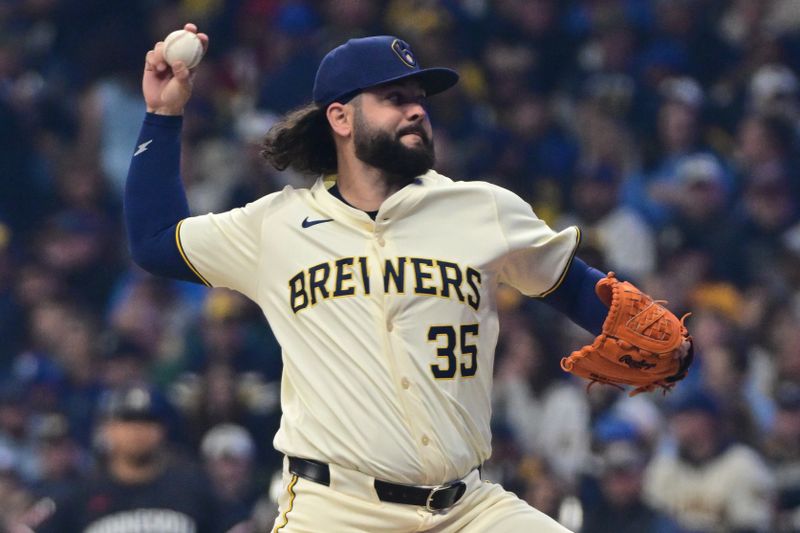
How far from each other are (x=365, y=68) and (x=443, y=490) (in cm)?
113

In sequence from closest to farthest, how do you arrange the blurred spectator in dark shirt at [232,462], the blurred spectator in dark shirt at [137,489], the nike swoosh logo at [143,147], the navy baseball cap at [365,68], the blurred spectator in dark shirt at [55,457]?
the navy baseball cap at [365,68], the nike swoosh logo at [143,147], the blurred spectator in dark shirt at [137,489], the blurred spectator in dark shirt at [232,462], the blurred spectator in dark shirt at [55,457]

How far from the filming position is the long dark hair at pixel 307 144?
4336 mm

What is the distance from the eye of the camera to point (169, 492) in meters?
5.84

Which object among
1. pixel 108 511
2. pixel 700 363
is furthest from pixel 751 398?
pixel 108 511

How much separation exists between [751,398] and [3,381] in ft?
12.8

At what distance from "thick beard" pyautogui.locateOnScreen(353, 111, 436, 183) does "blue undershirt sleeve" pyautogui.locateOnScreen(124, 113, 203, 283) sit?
1.72ft

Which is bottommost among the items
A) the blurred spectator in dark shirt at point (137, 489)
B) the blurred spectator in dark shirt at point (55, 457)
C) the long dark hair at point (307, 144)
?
the blurred spectator in dark shirt at point (55, 457)

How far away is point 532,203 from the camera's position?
909 centimetres

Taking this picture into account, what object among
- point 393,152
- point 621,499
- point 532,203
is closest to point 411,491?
point 393,152

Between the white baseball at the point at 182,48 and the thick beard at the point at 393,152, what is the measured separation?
49cm

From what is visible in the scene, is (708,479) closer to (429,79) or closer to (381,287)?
(429,79)

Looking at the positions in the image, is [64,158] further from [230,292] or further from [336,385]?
[336,385]

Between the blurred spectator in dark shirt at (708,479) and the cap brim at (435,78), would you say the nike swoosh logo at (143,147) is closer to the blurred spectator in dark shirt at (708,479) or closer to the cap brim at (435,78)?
the cap brim at (435,78)

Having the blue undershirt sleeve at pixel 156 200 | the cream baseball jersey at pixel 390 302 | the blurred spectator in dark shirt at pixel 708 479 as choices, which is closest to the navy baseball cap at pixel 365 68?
the cream baseball jersey at pixel 390 302
